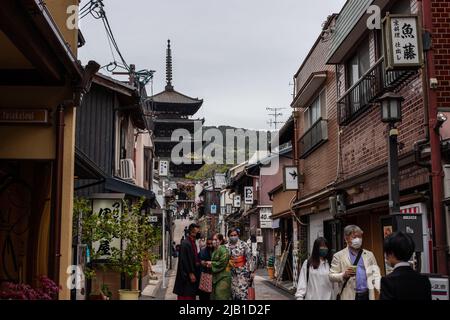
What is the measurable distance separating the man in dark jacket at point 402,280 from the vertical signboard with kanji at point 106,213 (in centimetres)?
988

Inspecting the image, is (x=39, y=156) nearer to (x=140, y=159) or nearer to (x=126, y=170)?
(x=126, y=170)

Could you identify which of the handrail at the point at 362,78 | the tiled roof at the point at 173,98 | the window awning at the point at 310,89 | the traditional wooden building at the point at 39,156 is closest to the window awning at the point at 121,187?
the traditional wooden building at the point at 39,156

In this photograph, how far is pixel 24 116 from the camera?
29.0 feet

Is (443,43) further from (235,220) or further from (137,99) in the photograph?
(235,220)

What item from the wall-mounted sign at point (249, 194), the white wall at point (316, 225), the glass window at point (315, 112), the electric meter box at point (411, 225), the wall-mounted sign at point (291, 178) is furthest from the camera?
the wall-mounted sign at point (249, 194)

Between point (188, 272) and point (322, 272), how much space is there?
14.9 feet

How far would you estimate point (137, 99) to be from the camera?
19516 millimetres

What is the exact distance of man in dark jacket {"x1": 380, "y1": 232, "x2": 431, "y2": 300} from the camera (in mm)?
4676

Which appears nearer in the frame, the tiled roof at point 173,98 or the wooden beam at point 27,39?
the wooden beam at point 27,39

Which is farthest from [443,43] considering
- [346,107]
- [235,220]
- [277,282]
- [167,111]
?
[167,111]

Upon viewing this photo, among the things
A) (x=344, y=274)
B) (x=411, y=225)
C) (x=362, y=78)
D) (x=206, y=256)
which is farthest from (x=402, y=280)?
(x=362, y=78)

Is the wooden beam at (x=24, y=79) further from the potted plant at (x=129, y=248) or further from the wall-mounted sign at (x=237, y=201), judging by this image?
the wall-mounted sign at (x=237, y=201)

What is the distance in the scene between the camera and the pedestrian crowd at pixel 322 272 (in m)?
4.78

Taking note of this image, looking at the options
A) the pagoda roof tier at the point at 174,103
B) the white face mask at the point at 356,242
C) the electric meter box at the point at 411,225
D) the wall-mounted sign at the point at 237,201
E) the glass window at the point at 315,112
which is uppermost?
the pagoda roof tier at the point at 174,103
